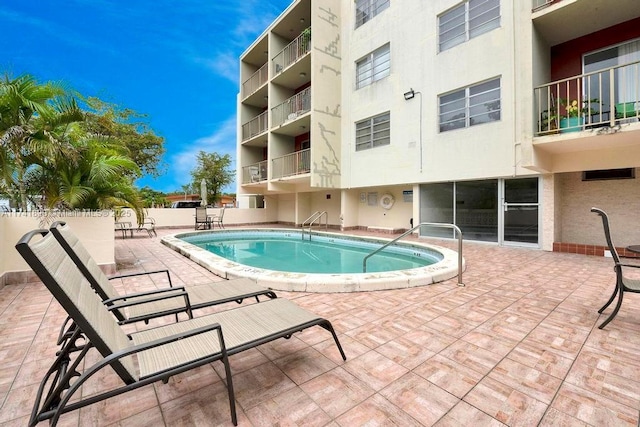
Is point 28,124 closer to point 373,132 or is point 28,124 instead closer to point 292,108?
point 373,132

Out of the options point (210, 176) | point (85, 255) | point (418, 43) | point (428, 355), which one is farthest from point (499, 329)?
point (210, 176)

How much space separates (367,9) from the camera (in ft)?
43.3

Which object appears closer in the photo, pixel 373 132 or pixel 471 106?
pixel 471 106

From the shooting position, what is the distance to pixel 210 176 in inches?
1101

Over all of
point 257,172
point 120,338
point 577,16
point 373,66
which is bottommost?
point 120,338

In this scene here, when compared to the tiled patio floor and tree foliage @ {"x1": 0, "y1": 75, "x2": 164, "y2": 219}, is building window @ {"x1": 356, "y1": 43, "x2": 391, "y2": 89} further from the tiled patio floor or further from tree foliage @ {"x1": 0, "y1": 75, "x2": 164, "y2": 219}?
the tiled patio floor

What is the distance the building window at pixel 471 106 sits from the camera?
29.4 ft

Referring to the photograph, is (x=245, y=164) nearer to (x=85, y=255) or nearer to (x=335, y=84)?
(x=335, y=84)

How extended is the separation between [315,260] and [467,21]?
367 inches

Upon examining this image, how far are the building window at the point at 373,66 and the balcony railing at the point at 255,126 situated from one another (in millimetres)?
5876

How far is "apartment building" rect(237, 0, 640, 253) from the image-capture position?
7.41 m

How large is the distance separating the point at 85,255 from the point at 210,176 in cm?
2679

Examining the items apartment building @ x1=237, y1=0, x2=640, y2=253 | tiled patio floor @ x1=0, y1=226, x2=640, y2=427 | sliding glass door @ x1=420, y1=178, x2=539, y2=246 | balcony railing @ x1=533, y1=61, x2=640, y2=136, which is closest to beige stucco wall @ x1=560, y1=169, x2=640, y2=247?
apartment building @ x1=237, y1=0, x2=640, y2=253

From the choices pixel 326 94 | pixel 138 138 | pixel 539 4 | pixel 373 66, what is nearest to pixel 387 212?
pixel 326 94
